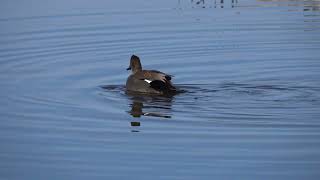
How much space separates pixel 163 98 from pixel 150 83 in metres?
0.58

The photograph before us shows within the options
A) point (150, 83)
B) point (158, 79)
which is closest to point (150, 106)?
point (158, 79)

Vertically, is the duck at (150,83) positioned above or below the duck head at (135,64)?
below

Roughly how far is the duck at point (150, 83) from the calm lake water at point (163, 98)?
0.29 metres

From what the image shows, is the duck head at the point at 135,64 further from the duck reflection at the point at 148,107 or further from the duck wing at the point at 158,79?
the duck reflection at the point at 148,107

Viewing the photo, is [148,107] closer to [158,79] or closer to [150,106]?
[150,106]

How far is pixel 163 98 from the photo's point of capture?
49.4 feet

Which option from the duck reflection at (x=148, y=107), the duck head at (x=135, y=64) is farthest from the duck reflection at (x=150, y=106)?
the duck head at (x=135, y=64)

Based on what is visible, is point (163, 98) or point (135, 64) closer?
point (163, 98)

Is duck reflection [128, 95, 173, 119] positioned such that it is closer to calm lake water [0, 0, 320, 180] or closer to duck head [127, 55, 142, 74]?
calm lake water [0, 0, 320, 180]

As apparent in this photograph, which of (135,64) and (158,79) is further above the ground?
(135,64)

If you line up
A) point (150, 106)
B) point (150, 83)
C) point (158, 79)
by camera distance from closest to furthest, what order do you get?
point (150, 106) → point (158, 79) → point (150, 83)

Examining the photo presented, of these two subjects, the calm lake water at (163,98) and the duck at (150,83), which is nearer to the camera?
the calm lake water at (163,98)

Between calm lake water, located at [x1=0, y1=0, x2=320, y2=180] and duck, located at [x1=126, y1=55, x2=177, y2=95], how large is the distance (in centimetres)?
29

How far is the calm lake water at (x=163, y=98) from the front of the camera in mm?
10836
